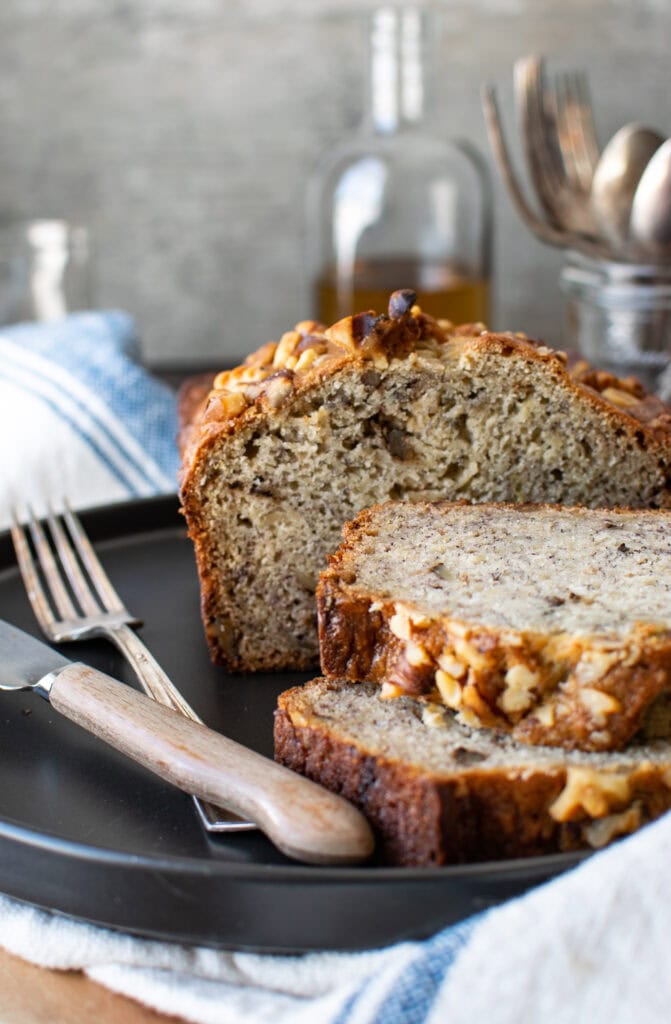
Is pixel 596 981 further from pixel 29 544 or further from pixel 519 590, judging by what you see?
pixel 29 544

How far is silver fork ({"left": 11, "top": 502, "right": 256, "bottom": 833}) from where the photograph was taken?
8.98 feet

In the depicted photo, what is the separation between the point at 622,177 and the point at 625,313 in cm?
51

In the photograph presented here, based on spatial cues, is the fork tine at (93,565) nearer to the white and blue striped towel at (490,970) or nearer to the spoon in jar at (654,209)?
the white and blue striped towel at (490,970)

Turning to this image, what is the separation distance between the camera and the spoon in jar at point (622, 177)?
443 cm

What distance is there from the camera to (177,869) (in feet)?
6.35

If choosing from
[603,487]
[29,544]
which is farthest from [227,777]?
[29,544]

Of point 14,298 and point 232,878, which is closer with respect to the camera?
point 232,878

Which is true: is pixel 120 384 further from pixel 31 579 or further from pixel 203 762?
pixel 203 762

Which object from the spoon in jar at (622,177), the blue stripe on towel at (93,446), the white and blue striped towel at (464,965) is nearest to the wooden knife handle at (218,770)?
the white and blue striped towel at (464,965)

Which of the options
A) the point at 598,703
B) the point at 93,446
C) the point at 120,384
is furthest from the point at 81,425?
the point at 598,703

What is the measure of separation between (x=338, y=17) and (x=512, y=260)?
145 cm

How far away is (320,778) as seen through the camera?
7.16ft

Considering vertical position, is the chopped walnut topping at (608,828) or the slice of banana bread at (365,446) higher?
the slice of banana bread at (365,446)

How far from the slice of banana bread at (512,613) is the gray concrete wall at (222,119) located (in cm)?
389
